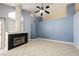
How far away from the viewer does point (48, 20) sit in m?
9.99

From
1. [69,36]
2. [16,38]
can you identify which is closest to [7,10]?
[16,38]

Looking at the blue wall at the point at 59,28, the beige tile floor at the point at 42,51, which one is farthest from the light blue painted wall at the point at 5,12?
the blue wall at the point at 59,28

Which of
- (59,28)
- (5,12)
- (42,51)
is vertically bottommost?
(42,51)

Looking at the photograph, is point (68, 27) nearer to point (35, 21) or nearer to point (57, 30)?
point (57, 30)

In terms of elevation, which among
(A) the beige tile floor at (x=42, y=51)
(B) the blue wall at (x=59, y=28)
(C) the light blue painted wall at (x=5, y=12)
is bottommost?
(A) the beige tile floor at (x=42, y=51)

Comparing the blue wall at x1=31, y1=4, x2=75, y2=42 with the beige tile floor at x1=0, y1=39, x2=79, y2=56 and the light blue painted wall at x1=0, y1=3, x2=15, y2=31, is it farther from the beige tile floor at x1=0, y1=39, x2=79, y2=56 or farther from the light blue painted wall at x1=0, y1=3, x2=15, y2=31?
the light blue painted wall at x1=0, y1=3, x2=15, y2=31

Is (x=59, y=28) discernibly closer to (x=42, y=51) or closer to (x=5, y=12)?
(x=42, y=51)

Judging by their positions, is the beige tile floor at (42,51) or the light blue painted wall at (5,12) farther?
the light blue painted wall at (5,12)

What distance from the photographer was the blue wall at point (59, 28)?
7658mm

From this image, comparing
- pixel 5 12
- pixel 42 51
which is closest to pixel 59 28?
pixel 42 51

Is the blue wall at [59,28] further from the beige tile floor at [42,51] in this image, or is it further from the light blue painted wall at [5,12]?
the light blue painted wall at [5,12]

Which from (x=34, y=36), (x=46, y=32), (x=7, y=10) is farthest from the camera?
(x=34, y=36)

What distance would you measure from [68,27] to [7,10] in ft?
15.7

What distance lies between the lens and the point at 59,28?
8633 mm
